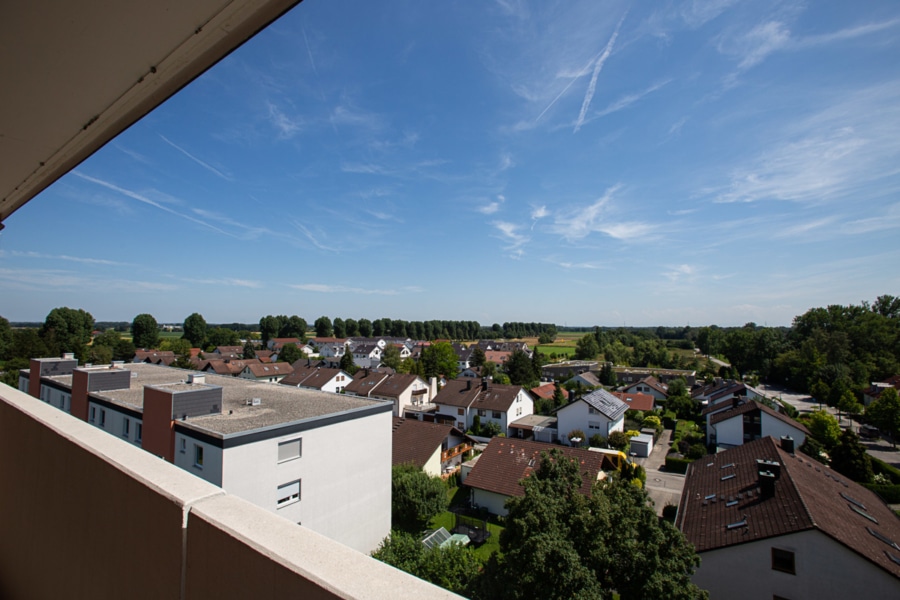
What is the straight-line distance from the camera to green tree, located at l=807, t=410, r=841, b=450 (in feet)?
73.6

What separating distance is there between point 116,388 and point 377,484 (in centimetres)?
1138

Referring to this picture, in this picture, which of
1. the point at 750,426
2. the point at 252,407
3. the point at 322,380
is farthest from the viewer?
the point at 322,380

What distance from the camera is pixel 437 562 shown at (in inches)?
330

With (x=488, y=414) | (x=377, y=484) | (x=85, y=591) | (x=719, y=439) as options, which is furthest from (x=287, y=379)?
→ (x=85, y=591)

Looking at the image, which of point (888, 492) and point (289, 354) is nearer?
point (888, 492)

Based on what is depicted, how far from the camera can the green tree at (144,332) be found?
66625mm

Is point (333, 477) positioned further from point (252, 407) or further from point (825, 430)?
point (825, 430)

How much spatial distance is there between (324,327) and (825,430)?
8888 cm

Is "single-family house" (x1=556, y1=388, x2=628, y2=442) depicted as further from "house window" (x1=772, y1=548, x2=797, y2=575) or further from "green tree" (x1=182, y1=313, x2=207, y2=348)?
"green tree" (x1=182, y1=313, x2=207, y2=348)

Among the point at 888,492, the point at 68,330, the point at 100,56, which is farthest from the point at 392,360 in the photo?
the point at 100,56

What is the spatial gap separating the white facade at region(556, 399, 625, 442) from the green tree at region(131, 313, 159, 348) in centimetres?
6895

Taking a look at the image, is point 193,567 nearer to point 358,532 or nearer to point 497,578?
point 497,578

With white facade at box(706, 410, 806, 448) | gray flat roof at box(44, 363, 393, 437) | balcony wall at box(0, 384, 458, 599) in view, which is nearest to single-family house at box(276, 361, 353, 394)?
gray flat roof at box(44, 363, 393, 437)

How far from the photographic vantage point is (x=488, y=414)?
99.5 feet
